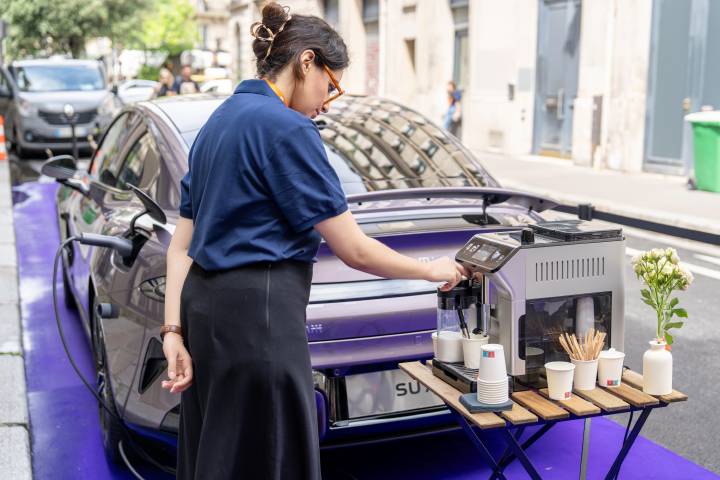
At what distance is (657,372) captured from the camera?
9.73ft

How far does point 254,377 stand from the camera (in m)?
2.43

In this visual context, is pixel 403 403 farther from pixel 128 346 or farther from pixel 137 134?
pixel 137 134

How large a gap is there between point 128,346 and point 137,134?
1603mm

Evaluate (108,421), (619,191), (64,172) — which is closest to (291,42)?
Result: (108,421)

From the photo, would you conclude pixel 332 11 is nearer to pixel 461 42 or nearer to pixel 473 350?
pixel 461 42

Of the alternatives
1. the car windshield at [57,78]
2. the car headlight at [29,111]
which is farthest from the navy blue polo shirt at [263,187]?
the car windshield at [57,78]

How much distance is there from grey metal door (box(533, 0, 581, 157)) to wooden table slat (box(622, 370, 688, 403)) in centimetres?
1679

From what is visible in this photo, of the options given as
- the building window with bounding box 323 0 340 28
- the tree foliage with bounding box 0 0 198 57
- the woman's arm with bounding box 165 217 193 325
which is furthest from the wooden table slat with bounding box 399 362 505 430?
the tree foliage with bounding box 0 0 198 57

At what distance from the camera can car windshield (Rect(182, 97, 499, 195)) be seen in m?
4.41

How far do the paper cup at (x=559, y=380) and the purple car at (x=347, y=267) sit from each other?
31.9 inches

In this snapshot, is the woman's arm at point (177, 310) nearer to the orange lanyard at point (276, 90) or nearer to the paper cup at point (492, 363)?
the orange lanyard at point (276, 90)

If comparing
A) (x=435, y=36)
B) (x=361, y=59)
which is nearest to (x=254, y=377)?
(x=435, y=36)

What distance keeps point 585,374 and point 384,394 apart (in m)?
0.91

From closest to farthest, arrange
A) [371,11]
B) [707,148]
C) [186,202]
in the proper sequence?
[186,202] → [707,148] → [371,11]
